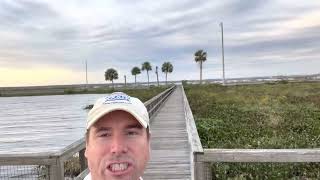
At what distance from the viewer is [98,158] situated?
2266 millimetres

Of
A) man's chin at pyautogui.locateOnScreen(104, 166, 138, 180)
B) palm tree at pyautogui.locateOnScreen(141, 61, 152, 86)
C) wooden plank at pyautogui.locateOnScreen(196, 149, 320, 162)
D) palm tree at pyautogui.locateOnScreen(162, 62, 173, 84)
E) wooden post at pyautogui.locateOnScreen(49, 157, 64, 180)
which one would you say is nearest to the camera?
man's chin at pyautogui.locateOnScreen(104, 166, 138, 180)

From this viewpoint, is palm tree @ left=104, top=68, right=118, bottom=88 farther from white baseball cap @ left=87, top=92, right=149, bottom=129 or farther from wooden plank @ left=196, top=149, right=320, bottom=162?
white baseball cap @ left=87, top=92, right=149, bottom=129

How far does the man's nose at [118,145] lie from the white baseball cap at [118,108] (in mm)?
109

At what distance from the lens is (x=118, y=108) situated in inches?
87.1

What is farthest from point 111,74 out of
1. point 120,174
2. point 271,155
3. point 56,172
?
point 120,174

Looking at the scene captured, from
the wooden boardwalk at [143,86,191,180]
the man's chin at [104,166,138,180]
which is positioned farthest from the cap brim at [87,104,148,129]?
the wooden boardwalk at [143,86,191,180]

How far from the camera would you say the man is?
2221 millimetres

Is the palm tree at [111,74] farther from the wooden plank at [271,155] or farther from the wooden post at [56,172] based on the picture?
the wooden plank at [271,155]

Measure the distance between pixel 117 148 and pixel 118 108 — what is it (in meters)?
0.17

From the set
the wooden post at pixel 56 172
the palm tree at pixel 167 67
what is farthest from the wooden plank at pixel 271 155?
the palm tree at pixel 167 67

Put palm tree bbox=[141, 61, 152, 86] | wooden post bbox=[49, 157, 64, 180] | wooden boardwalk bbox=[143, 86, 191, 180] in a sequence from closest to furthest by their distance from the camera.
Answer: wooden post bbox=[49, 157, 64, 180], wooden boardwalk bbox=[143, 86, 191, 180], palm tree bbox=[141, 61, 152, 86]

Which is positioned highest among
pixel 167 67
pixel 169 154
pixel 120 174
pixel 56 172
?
pixel 167 67

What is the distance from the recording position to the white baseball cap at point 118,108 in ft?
7.28

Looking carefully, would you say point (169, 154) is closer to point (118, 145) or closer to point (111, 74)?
point (118, 145)
